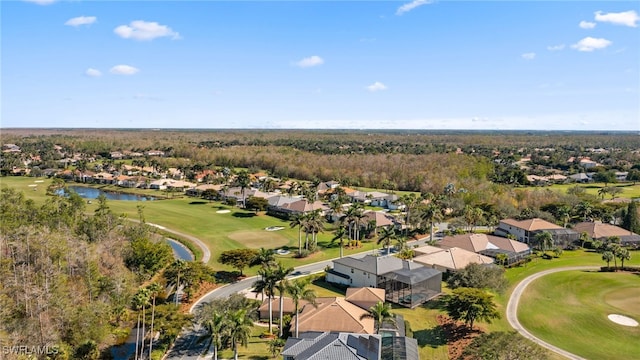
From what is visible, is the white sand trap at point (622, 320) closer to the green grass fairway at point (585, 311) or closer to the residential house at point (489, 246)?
the green grass fairway at point (585, 311)

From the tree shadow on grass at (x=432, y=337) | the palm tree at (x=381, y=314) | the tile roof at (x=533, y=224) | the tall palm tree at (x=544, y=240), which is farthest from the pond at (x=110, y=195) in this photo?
the tall palm tree at (x=544, y=240)

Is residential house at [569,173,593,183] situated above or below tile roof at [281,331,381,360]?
above

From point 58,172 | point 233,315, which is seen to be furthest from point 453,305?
point 58,172

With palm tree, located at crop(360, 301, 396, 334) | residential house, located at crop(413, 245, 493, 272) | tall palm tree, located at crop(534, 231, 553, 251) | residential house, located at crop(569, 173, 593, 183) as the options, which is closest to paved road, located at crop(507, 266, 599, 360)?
residential house, located at crop(413, 245, 493, 272)

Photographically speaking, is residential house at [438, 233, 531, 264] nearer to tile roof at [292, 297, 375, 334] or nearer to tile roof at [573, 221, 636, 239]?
tile roof at [573, 221, 636, 239]

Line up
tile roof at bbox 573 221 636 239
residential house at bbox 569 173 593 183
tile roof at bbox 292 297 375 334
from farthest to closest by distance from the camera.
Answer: residential house at bbox 569 173 593 183 < tile roof at bbox 573 221 636 239 < tile roof at bbox 292 297 375 334

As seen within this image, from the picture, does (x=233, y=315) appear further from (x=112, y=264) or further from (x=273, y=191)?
(x=273, y=191)

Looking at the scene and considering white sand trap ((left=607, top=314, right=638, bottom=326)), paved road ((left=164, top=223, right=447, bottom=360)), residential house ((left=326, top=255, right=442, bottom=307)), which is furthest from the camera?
residential house ((left=326, top=255, right=442, bottom=307))

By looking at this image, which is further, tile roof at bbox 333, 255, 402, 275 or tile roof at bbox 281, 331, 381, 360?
tile roof at bbox 333, 255, 402, 275
